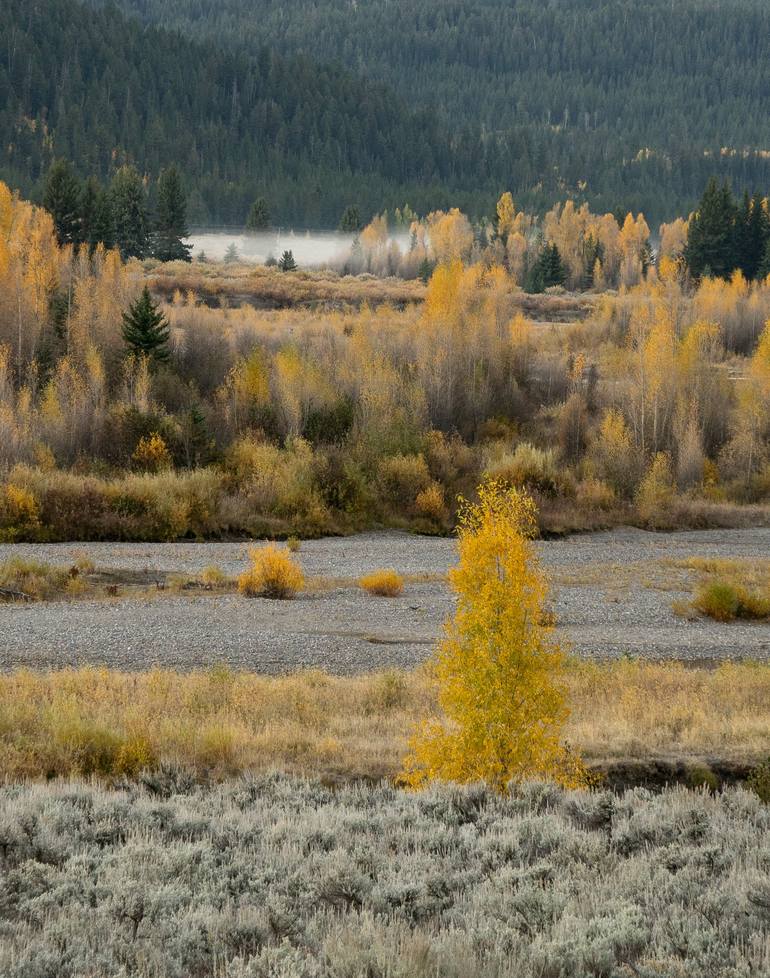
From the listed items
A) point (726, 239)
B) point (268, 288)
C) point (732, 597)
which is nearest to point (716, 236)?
point (726, 239)

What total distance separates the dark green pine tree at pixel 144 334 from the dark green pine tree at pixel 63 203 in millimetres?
24011

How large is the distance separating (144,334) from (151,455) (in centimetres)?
758

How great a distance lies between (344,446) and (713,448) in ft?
56.3

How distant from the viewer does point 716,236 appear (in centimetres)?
7600

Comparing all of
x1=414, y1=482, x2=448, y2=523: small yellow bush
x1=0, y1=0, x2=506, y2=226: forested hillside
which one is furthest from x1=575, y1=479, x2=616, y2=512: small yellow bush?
x1=0, y1=0, x2=506, y2=226: forested hillside

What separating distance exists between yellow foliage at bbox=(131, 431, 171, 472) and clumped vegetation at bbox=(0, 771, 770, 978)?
87.9ft

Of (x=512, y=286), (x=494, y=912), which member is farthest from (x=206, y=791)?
(x=512, y=286)

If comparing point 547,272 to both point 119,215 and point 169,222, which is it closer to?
point 169,222

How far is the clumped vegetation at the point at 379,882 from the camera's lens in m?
5.51

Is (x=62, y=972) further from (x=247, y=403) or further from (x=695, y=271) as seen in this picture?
(x=695, y=271)

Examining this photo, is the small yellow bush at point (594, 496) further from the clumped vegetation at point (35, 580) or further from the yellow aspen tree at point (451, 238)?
the yellow aspen tree at point (451, 238)

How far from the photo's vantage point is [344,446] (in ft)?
123

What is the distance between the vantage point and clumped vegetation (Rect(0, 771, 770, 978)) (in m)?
5.51

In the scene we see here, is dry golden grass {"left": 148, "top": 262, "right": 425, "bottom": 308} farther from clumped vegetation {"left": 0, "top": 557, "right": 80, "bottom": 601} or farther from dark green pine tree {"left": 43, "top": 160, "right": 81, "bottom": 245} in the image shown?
clumped vegetation {"left": 0, "top": 557, "right": 80, "bottom": 601}
